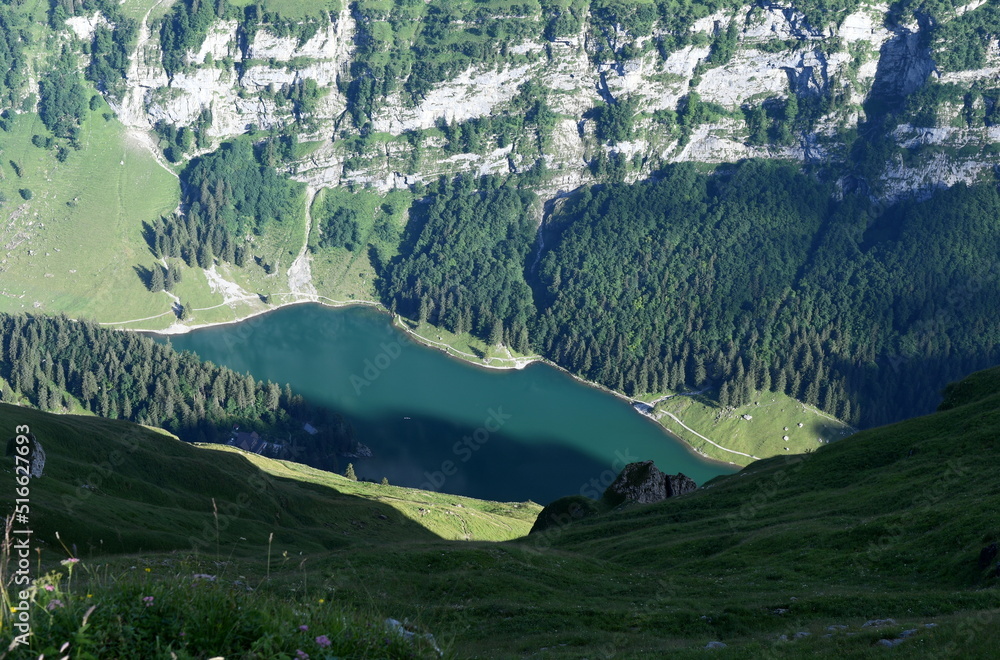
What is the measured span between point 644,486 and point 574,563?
56.7 metres

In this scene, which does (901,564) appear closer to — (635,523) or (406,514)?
(635,523)

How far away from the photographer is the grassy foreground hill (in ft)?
46.3

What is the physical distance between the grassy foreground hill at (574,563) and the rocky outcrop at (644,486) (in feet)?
28.0

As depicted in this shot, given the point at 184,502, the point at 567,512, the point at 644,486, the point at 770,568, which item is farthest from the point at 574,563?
the point at 184,502

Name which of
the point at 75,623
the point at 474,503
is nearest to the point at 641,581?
the point at 75,623

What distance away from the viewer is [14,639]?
11609mm

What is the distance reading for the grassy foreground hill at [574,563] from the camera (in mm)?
14109

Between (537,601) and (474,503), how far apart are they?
5148 inches

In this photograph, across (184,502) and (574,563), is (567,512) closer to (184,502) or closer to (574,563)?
(184,502)

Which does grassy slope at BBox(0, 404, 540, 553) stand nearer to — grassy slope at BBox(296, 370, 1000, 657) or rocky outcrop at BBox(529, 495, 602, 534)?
rocky outcrop at BBox(529, 495, 602, 534)

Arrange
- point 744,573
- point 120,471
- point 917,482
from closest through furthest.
→ 1. point 744,573
2. point 917,482
3. point 120,471

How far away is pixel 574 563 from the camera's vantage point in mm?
63656

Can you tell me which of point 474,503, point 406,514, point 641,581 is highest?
point 641,581

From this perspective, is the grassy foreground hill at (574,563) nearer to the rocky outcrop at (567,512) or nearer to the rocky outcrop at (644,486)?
the rocky outcrop at (644,486)
